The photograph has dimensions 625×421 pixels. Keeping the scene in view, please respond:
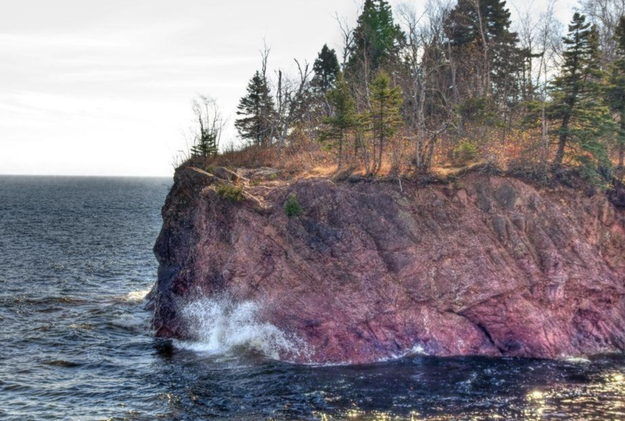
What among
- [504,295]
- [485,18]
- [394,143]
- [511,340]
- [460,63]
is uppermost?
[485,18]

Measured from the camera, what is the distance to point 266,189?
31578 millimetres

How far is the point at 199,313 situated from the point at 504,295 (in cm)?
1753

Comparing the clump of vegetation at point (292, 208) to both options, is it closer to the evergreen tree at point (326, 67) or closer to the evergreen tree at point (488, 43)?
the evergreen tree at point (488, 43)

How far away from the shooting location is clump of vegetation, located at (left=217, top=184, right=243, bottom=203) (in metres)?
29.8

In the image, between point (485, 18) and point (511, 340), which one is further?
point (485, 18)

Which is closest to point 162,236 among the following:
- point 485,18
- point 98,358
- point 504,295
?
point 98,358

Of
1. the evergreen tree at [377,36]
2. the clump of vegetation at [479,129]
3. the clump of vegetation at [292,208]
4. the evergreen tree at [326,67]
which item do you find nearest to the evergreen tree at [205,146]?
the clump of vegetation at [479,129]

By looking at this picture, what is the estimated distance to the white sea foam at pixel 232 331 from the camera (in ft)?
87.9

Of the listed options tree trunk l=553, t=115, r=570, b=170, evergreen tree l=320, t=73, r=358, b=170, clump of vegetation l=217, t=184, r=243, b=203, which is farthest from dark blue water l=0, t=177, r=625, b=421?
evergreen tree l=320, t=73, r=358, b=170

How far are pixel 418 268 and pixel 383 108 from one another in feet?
34.9

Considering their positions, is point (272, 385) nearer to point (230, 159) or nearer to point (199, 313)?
point (199, 313)

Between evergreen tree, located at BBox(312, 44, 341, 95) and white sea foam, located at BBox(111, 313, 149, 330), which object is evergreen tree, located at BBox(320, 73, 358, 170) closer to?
white sea foam, located at BBox(111, 313, 149, 330)

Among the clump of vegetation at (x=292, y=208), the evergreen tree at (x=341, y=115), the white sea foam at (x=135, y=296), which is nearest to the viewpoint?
the clump of vegetation at (x=292, y=208)

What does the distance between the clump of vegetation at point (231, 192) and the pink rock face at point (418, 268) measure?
483 mm
